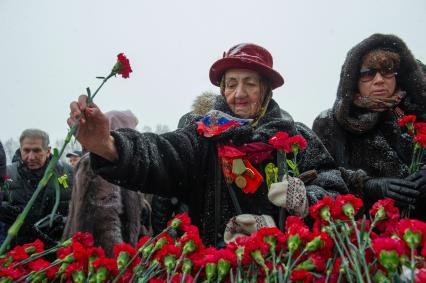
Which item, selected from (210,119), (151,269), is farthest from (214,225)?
(151,269)

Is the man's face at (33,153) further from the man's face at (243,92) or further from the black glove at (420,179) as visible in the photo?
the black glove at (420,179)

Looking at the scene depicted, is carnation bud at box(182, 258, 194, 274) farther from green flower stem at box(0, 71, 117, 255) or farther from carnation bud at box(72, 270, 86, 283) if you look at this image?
green flower stem at box(0, 71, 117, 255)

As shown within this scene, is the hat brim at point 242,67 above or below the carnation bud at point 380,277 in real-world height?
above

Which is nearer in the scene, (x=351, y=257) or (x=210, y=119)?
(x=351, y=257)

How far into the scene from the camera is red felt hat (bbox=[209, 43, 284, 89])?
225cm

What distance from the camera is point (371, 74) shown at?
2562 mm

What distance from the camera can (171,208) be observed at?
11.3 feet

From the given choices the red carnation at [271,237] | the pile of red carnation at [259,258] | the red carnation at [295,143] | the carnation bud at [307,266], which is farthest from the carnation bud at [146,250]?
the red carnation at [295,143]

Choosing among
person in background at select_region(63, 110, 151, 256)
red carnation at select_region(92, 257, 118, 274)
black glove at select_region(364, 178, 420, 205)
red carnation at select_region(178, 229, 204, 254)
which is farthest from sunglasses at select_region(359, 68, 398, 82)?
red carnation at select_region(92, 257, 118, 274)

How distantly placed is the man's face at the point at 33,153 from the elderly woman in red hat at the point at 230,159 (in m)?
2.30

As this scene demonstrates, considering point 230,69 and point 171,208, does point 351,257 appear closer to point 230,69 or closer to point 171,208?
point 230,69

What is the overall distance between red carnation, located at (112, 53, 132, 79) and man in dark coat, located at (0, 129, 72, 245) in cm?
267

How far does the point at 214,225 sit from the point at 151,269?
2.97ft

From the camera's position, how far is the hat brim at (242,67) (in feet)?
7.39
